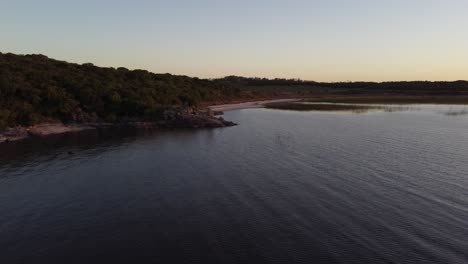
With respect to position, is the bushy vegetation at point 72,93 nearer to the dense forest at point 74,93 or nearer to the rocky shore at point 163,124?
the dense forest at point 74,93

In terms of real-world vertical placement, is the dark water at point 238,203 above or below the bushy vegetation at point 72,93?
below


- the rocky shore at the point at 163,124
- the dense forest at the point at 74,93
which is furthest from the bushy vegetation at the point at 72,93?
the rocky shore at the point at 163,124

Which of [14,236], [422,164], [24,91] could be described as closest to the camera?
[14,236]

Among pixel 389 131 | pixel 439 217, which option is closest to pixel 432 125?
pixel 389 131

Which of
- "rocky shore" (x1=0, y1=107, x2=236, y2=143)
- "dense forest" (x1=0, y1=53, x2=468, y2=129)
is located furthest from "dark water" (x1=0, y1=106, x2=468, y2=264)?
"dense forest" (x1=0, y1=53, x2=468, y2=129)

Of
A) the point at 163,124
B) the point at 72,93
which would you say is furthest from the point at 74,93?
the point at 163,124

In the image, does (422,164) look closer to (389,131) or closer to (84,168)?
(389,131)

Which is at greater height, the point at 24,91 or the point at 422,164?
the point at 24,91
